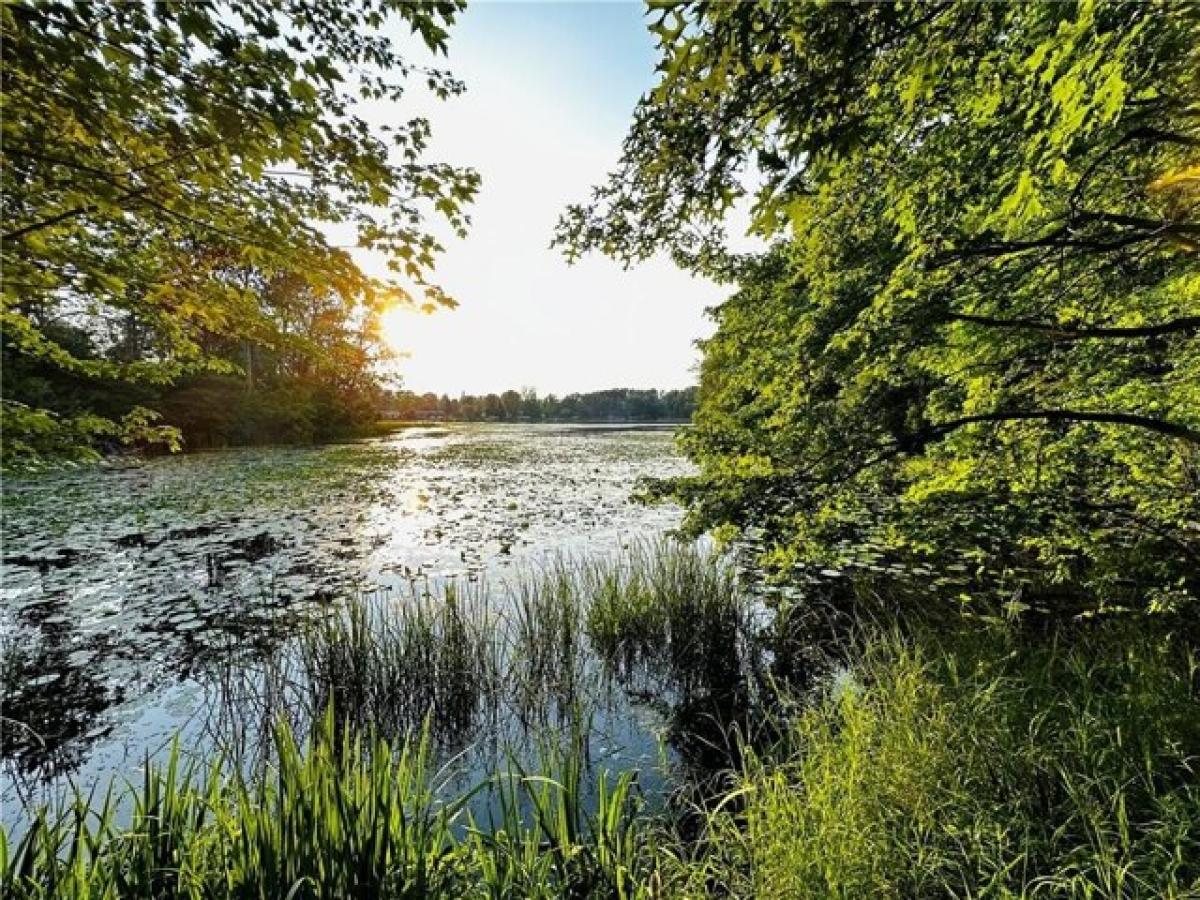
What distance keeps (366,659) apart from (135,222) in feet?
12.6

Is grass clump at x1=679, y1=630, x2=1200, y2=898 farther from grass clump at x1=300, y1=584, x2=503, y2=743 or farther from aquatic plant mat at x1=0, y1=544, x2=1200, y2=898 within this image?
grass clump at x1=300, y1=584, x2=503, y2=743

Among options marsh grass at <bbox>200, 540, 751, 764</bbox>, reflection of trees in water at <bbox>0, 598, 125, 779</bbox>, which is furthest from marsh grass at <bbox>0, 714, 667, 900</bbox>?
reflection of trees in water at <bbox>0, 598, 125, 779</bbox>

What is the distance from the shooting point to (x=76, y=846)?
5.88 feet

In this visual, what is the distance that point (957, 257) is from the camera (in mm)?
2973

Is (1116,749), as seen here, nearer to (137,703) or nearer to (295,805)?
(295,805)

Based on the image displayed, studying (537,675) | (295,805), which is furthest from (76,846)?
(537,675)

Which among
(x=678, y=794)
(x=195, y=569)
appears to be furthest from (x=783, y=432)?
(x=195, y=569)

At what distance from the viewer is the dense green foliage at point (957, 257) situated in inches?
70.8

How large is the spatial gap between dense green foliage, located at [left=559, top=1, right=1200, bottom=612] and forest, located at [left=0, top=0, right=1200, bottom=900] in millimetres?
25

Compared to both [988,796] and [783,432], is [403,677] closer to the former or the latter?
[783,432]

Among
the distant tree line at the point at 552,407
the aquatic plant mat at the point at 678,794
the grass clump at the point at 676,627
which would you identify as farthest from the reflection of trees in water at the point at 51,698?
the distant tree line at the point at 552,407

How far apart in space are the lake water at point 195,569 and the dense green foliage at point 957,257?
2742 mm

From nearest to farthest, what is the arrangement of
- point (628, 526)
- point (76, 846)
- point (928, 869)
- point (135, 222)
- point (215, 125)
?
1. point (76, 846)
2. point (928, 869)
3. point (215, 125)
4. point (135, 222)
5. point (628, 526)

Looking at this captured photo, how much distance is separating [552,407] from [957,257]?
355 feet
